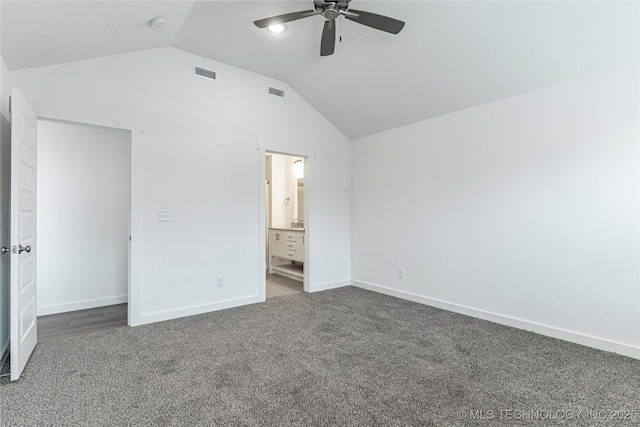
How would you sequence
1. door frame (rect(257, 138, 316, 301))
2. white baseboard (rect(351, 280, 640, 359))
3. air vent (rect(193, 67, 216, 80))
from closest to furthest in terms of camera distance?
white baseboard (rect(351, 280, 640, 359))
air vent (rect(193, 67, 216, 80))
door frame (rect(257, 138, 316, 301))

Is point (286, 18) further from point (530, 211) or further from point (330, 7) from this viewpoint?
point (530, 211)

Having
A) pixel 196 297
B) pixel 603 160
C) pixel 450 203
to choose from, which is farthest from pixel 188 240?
pixel 603 160

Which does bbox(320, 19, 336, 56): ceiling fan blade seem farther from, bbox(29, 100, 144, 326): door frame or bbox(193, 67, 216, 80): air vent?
bbox(29, 100, 144, 326): door frame

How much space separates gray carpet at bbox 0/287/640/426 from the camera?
1907 mm

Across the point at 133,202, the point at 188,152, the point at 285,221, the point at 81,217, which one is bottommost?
the point at 285,221

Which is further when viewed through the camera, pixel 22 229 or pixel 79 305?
pixel 79 305

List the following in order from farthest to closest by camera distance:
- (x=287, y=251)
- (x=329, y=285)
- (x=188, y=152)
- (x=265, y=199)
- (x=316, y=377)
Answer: (x=287, y=251), (x=329, y=285), (x=265, y=199), (x=188, y=152), (x=316, y=377)

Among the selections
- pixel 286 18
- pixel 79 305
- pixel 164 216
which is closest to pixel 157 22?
pixel 286 18

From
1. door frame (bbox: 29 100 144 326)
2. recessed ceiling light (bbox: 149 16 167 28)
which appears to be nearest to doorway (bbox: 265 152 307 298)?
door frame (bbox: 29 100 144 326)

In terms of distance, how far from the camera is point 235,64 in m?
4.11

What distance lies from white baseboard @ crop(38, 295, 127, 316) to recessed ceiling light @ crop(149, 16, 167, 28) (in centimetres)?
331

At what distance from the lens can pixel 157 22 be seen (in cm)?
287

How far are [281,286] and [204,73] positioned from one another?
3.26 metres

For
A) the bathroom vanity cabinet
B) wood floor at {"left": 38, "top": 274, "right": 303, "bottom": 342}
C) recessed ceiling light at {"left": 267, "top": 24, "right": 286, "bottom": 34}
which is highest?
recessed ceiling light at {"left": 267, "top": 24, "right": 286, "bottom": 34}
